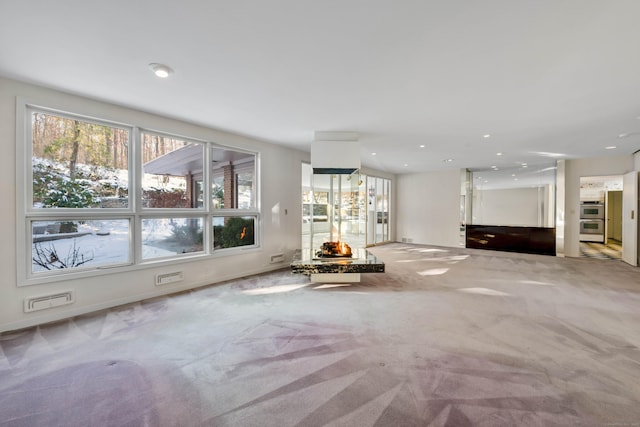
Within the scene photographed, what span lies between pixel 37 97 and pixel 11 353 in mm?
2687

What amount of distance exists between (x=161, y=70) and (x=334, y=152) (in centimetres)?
276

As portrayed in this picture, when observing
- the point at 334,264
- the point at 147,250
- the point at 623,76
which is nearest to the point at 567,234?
the point at 623,76

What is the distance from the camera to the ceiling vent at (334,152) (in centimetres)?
463

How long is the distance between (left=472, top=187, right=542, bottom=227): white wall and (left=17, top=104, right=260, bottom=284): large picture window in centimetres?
773

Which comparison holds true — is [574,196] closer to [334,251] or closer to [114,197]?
[334,251]

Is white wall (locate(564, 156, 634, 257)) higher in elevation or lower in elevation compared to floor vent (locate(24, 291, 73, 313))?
higher

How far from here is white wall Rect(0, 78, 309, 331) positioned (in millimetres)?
2840

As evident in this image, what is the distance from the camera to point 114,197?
3650 millimetres

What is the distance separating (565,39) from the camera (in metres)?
2.10

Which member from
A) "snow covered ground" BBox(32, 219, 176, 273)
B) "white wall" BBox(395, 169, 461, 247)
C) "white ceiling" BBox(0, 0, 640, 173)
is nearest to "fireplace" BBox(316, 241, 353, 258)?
"white ceiling" BBox(0, 0, 640, 173)

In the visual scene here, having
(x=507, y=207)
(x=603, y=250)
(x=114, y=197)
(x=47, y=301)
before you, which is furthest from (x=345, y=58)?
(x=603, y=250)

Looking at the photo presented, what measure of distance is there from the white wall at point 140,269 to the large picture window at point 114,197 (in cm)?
11

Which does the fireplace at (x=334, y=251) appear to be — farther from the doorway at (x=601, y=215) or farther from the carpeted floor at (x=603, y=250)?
the doorway at (x=601, y=215)

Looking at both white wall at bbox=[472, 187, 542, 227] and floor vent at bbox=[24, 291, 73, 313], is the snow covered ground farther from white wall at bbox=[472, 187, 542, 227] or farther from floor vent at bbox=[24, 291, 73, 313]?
white wall at bbox=[472, 187, 542, 227]
